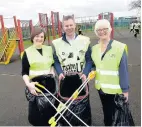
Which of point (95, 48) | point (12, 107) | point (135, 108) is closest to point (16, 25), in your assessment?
point (12, 107)

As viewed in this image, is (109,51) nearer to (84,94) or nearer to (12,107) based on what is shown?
(84,94)

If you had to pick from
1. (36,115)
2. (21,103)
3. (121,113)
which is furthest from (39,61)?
(21,103)

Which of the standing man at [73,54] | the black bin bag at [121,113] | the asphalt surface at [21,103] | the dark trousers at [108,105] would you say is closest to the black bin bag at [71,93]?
the standing man at [73,54]

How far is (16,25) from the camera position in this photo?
11.9m

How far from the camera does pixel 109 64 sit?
2.58 m

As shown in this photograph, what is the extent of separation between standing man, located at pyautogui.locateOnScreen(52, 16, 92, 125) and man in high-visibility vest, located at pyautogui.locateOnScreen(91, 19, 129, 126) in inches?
5.4

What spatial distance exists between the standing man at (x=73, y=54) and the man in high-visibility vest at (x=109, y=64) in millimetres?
136

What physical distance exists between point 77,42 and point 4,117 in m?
2.32

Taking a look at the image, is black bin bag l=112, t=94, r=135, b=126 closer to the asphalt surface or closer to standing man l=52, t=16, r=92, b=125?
standing man l=52, t=16, r=92, b=125

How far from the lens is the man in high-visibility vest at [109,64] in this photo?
2.54 m

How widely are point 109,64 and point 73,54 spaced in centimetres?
49

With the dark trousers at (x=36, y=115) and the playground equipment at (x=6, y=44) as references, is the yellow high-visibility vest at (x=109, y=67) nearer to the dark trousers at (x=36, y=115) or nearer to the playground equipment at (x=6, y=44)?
the dark trousers at (x=36, y=115)

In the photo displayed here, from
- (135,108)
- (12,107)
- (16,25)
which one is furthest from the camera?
(16,25)

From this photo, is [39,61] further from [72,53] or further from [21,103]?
[21,103]
